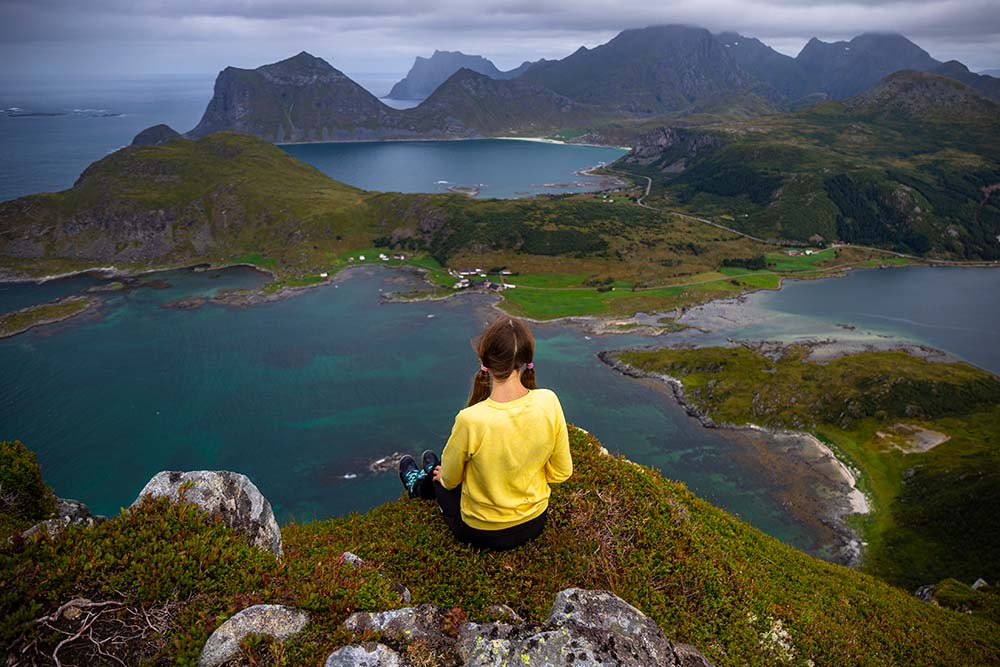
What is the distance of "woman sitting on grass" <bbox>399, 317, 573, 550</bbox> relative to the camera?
674 centimetres

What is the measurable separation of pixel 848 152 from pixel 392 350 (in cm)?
19394

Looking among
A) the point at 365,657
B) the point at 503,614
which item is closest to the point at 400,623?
the point at 365,657

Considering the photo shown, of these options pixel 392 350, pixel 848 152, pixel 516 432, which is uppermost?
pixel 848 152

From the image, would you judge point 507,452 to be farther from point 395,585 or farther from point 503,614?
point 395,585

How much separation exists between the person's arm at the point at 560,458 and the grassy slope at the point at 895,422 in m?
46.3

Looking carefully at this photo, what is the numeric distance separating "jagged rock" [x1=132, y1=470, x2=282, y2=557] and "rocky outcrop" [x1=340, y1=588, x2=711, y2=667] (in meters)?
3.50

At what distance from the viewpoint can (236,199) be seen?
14175cm

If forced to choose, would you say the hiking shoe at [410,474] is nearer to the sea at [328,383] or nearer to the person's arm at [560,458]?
the person's arm at [560,458]

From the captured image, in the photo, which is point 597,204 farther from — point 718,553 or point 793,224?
point 718,553

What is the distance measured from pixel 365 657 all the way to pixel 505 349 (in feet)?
12.7

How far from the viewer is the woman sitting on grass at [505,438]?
6.74 metres

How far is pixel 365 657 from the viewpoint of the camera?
5984mm

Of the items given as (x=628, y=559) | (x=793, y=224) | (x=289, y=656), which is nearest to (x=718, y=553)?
(x=628, y=559)

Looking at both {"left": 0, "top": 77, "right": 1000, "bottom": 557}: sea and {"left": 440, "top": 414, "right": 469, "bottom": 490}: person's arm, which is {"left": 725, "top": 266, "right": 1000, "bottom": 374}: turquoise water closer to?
{"left": 0, "top": 77, "right": 1000, "bottom": 557}: sea
